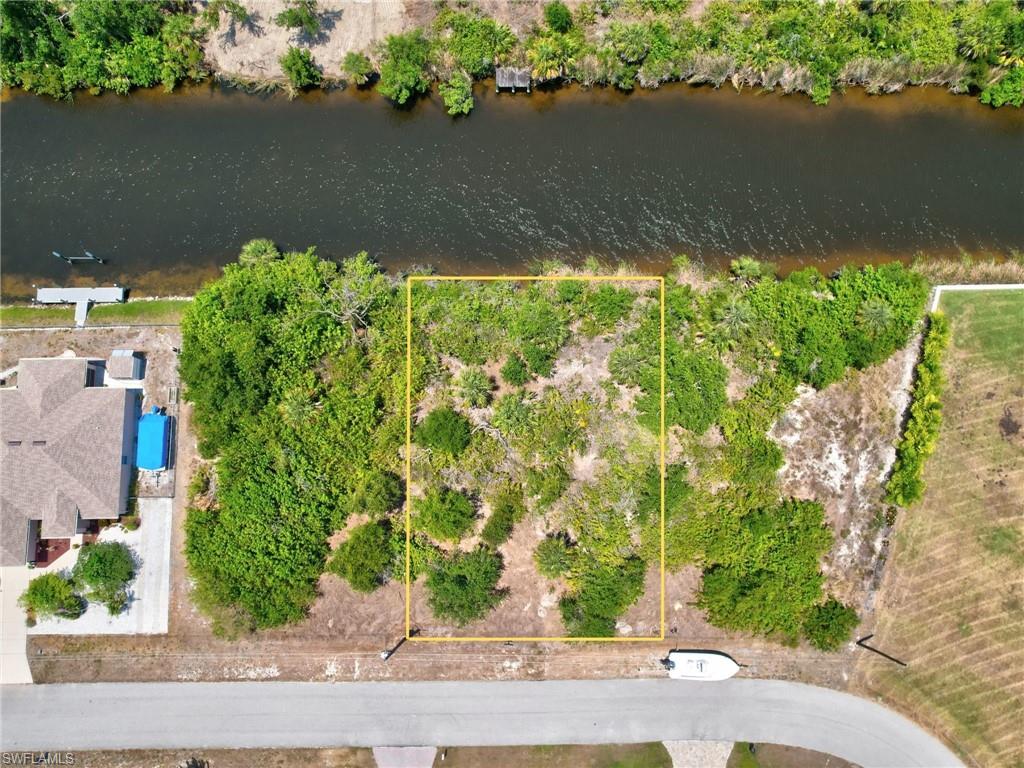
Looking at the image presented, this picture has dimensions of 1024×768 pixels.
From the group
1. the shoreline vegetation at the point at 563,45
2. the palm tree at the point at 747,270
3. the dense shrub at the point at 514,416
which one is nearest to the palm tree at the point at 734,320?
the palm tree at the point at 747,270

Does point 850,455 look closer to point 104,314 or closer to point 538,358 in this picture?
point 538,358

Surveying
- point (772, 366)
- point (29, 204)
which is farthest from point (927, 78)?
point (29, 204)

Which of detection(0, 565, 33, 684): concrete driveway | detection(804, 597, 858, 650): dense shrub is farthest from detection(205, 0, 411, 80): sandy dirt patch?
detection(804, 597, 858, 650): dense shrub

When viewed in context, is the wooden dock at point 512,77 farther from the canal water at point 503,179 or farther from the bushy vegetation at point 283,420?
the bushy vegetation at point 283,420

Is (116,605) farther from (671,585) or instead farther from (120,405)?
(671,585)

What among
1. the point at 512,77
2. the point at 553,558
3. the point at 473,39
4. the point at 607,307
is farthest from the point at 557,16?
the point at 553,558
